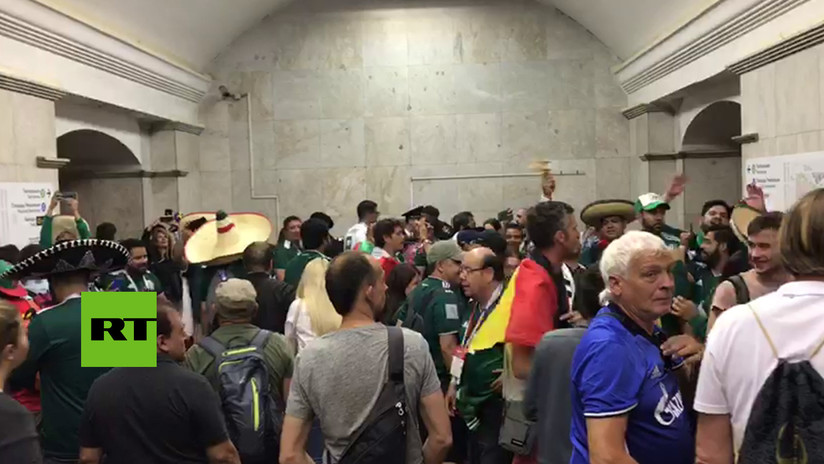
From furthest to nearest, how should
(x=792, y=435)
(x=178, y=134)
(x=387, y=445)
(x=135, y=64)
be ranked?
(x=178, y=134) < (x=135, y=64) < (x=387, y=445) < (x=792, y=435)

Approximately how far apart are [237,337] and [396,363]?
106cm

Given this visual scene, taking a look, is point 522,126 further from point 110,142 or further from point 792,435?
point 792,435

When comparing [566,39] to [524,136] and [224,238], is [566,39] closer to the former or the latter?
[524,136]

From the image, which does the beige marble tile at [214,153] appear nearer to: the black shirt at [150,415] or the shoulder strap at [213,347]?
the shoulder strap at [213,347]

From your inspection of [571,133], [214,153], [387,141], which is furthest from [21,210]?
[571,133]

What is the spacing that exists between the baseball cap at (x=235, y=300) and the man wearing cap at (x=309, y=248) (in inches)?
85.6

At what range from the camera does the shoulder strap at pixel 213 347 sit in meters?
3.29

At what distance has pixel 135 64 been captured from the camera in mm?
9641

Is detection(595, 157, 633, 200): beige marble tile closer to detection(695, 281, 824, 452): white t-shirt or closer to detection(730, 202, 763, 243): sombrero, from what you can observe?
detection(730, 202, 763, 243): sombrero

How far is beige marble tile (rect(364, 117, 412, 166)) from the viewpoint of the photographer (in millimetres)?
12773

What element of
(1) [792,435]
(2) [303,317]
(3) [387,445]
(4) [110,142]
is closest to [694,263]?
(2) [303,317]

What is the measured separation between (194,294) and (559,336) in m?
3.67

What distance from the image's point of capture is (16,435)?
85.1 inches

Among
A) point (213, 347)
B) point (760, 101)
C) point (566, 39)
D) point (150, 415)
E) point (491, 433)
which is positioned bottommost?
point (491, 433)
